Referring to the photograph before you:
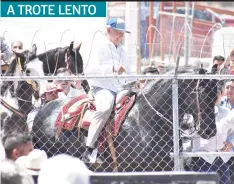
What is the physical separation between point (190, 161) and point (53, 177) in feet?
12.1

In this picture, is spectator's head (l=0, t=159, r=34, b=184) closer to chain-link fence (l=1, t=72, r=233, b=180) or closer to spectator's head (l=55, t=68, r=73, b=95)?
chain-link fence (l=1, t=72, r=233, b=180)

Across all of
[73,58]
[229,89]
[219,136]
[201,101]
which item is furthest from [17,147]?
[73,58]

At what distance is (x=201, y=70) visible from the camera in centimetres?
887

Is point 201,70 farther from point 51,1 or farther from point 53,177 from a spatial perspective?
point 53,177

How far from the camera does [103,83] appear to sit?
9.16 meters

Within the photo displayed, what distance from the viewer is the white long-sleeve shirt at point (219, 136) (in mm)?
8977

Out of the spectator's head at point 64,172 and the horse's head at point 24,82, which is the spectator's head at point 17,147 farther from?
the horse's head at point 24,82

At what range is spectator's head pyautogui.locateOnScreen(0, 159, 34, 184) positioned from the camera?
5512 mm

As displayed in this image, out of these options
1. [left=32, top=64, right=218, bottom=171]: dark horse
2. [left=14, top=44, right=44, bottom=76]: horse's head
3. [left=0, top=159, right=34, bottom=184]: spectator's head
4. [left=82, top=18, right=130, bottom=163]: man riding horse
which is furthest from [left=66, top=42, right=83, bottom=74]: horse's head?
[left=0, top=159, right=34, bottom=184]: spectator's head

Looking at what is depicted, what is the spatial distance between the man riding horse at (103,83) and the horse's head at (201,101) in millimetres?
695

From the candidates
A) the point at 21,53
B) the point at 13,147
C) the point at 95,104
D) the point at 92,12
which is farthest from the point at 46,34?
the point at 13,147

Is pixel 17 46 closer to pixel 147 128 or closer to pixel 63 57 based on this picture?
pixel 63 57

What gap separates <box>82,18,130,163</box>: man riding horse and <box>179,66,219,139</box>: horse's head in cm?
69

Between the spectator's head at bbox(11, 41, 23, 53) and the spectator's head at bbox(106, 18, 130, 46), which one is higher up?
the spectator's head at bbox(106, 18, 130, 46)
